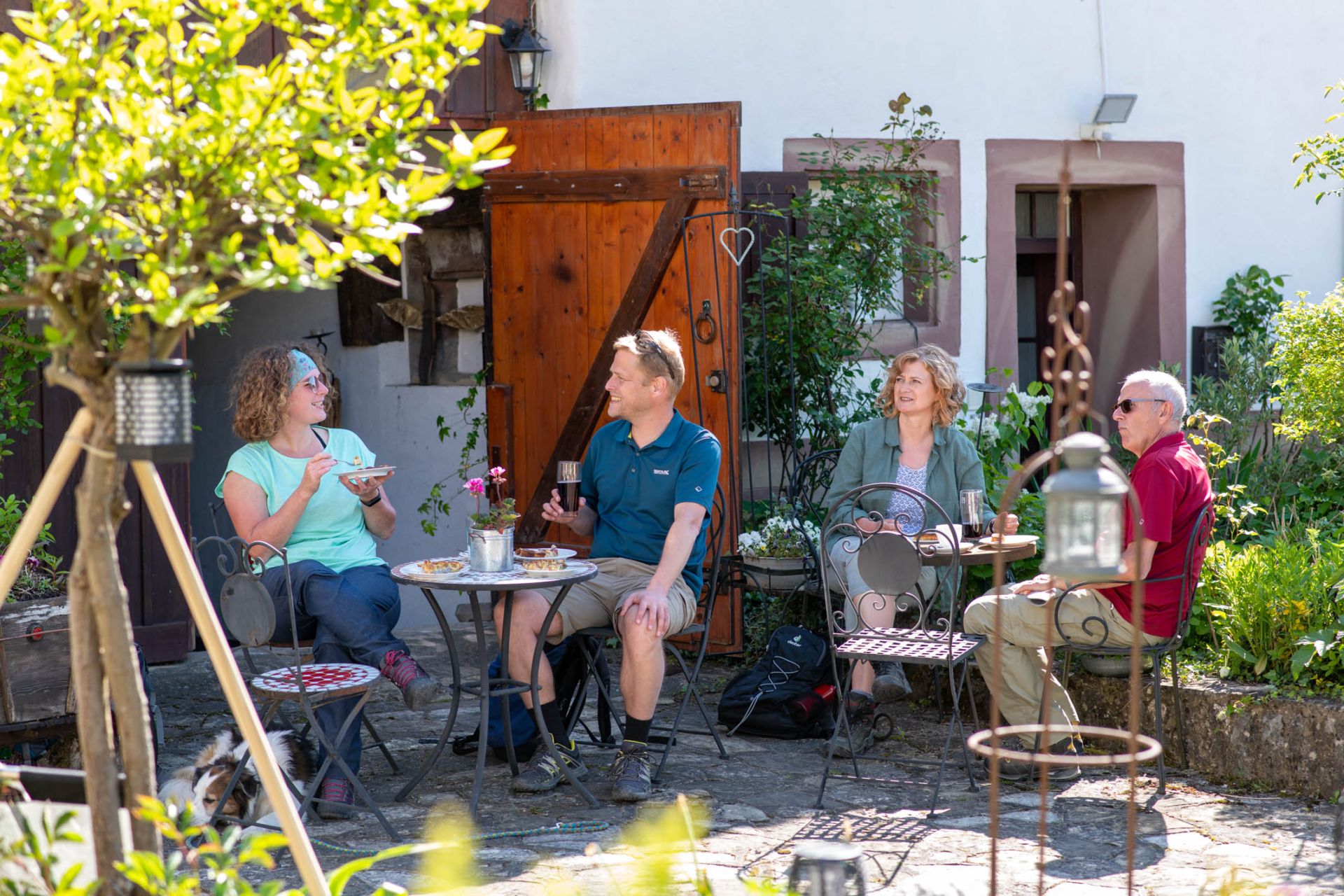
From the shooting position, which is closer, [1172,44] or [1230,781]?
[1230,781]

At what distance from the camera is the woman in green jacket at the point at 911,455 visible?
541cm

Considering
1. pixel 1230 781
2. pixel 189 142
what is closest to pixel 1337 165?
pixel 1230 781

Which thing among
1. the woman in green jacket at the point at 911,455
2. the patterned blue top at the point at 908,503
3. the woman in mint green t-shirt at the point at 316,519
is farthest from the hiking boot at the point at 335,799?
the patterned blue top at the point at 908,503

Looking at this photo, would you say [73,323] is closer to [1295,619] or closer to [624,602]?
[624,602]

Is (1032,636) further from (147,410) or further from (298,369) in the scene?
(147,410)

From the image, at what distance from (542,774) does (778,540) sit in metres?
1.86

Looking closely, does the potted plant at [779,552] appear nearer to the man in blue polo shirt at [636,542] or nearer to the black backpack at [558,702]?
the man in blue polo shirt at [636,542]

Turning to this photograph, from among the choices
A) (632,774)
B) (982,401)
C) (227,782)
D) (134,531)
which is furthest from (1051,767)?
(134,531)

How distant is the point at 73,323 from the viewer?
2123 millimetres

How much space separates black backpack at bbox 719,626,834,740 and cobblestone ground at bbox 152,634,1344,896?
0.22 feet

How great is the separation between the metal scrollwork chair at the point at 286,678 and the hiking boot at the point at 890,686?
1748 millimetres

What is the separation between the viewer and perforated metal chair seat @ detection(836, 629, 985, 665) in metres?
4.43

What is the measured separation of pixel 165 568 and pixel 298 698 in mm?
2295

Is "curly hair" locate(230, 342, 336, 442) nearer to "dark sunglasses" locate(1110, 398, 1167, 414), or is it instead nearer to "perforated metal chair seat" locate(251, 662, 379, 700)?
"perforated metal chair seat" locate(251, 662, 379, 700)
